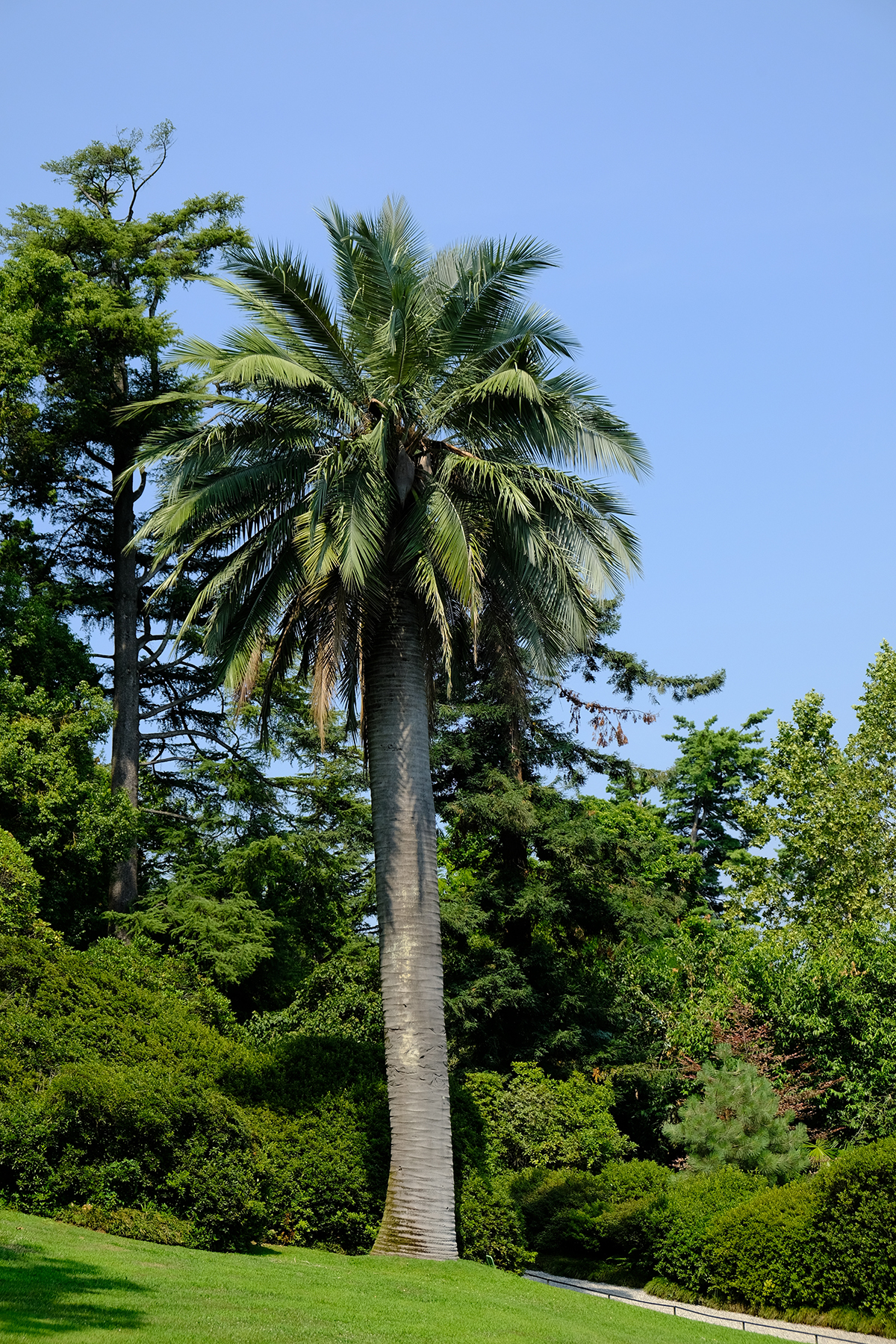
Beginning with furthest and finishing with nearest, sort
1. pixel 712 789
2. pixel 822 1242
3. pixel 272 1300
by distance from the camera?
pixel 712 789 → pixel 822 1242 → pixel 272 1300

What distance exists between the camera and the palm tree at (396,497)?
1516cm

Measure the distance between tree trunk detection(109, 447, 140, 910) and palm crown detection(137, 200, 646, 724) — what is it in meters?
9.44

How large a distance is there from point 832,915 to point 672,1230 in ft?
61.3

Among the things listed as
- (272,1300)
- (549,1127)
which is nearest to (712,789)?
(549,1127)

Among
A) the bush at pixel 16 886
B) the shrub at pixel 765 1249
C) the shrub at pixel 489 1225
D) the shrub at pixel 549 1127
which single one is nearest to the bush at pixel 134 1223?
the shrub at pixel 489 1225

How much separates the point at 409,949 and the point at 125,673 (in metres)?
13.3

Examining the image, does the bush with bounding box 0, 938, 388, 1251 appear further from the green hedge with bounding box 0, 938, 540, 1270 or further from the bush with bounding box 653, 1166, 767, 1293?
the bush with bounding box 653, 1166, 767, 1293

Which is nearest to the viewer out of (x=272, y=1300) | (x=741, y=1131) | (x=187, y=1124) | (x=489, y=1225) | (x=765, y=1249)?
(x=272, y=1300)

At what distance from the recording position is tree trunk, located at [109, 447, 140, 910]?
80.0ft

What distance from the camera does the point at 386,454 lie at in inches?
611

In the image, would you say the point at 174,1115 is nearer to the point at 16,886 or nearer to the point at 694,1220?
the point at 16,886

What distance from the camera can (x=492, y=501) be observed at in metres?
16.5

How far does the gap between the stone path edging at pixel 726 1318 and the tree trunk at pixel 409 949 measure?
1.85 meters

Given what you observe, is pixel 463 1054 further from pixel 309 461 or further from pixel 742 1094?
pixel 309 461
